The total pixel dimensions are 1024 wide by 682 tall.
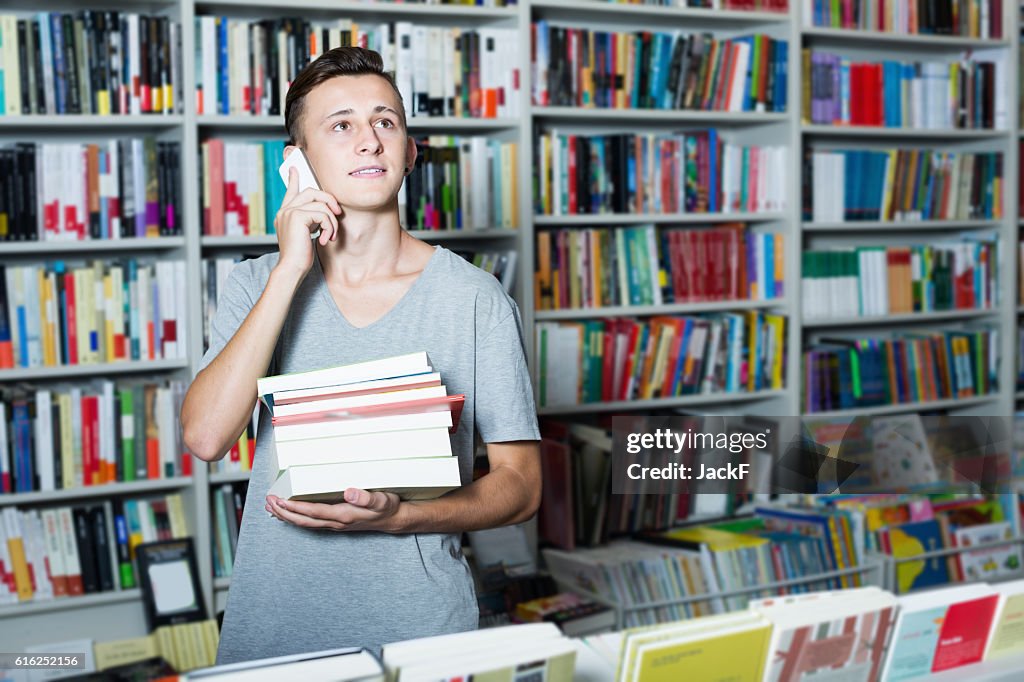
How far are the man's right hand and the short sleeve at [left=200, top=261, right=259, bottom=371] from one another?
0.08m

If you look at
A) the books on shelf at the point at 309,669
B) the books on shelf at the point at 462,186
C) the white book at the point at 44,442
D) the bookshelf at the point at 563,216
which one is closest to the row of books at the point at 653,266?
the bookshelf at the point at 563,216

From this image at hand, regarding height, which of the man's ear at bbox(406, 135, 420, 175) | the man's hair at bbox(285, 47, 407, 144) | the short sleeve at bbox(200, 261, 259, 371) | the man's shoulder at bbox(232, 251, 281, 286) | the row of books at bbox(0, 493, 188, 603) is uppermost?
the man's hair at bbox(285, 47, 407, 144)

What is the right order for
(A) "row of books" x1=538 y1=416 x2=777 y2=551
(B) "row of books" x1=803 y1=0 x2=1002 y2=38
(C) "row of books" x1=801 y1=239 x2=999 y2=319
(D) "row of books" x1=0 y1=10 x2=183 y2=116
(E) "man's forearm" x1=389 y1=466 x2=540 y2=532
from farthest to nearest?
(C) "row of books" x1=801 y1=239 x2=999 y2=319, (B) "row of books" x1=803 y1=0 x2=1002 y2=38, (A) "row of books" x1=538 y1=416 x2=777 y2=551, (D) "row of books" x1=0 y1=10 x2=183 y2=116, (E) "man's forearm" x1=389 y1=466 x2=540 y2=532

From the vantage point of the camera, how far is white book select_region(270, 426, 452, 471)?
1.16m

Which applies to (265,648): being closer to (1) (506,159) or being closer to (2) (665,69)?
(1) (506,159)

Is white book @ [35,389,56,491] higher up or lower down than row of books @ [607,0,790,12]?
lower down

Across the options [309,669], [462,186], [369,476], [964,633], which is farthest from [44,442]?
[964,633]

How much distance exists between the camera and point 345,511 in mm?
1222

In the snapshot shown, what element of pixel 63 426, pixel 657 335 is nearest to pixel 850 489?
pixel 657 335

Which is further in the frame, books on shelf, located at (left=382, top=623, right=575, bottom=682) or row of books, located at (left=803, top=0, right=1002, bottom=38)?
row of books, located at (left=803, top=0, right=1002, bottom=38)

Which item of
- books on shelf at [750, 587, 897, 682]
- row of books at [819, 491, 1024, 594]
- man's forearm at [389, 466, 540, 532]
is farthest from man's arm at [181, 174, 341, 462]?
row of books at [819, 491, 1024, 594]

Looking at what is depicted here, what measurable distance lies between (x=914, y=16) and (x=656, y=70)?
106 cm

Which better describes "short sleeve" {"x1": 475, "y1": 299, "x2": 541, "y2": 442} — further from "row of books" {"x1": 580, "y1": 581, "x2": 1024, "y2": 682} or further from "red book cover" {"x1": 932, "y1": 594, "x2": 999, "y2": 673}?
"red book cover" {"x1": 932, "y1": 594, "x2": 999, "y2": 673}

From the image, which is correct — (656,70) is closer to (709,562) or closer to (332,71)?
(709,562)
